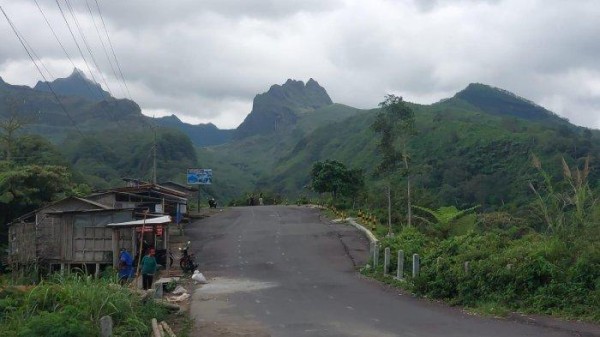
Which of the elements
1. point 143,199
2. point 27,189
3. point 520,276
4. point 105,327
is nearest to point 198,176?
point 143,199

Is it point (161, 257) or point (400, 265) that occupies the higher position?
point (400, 265)

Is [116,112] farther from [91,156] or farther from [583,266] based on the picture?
[583,266]

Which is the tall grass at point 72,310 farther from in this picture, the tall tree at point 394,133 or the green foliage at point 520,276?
the tall tree at point 394,133

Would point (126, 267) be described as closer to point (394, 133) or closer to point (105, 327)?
point (105, 327)

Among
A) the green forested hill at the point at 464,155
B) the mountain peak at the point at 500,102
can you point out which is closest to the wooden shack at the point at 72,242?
the green forested hill at the point at 464,155

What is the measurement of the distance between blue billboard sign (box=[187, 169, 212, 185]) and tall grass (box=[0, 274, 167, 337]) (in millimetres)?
38246

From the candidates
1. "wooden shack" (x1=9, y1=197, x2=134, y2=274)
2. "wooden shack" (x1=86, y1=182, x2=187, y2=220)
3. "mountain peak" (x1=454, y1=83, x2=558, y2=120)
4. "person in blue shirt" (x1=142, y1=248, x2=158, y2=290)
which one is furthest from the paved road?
"mountain peak" (x1=454, y1=83, x2=558, y2=120)

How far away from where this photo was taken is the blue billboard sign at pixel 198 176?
52656mm

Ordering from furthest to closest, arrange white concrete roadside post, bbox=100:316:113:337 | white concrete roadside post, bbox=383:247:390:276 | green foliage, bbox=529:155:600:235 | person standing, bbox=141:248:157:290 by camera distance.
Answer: white concrete roadside post, bbox=383:247:390:276 < person standing, bbox=141:248:157:290 < green foliage, bbox=529:155:600:235 < white concrete roadside post, bbox=100:316:113:337

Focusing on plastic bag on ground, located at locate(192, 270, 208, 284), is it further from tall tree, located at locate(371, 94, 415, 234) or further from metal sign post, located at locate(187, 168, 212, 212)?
metal sign post, located at locate(187, 168, 212, 212)

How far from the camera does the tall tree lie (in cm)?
3052

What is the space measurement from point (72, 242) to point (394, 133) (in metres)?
15.0

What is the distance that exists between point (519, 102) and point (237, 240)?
156 m

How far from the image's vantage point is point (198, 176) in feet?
174
